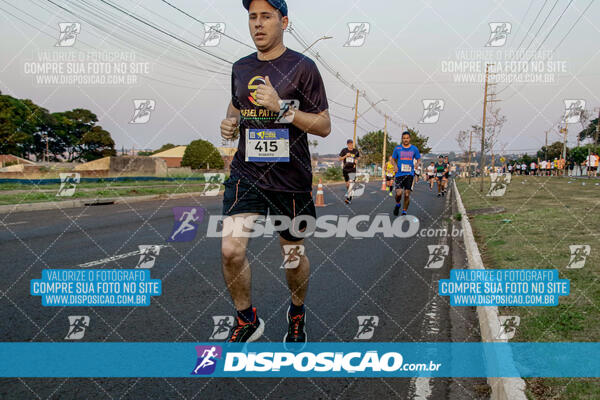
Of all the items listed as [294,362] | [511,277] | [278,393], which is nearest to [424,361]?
[294,362]

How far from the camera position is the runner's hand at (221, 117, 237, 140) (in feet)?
10.3

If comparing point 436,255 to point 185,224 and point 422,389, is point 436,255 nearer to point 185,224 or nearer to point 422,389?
point 422,389

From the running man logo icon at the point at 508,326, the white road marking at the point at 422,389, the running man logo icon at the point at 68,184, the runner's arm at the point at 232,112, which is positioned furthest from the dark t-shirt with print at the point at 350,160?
the white road marking at the point at 422,389

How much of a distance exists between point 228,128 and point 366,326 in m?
1.95

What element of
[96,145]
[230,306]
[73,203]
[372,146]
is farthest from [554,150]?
[230,306]

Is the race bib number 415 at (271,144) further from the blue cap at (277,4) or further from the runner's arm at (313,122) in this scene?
the blue cap at (277,4)

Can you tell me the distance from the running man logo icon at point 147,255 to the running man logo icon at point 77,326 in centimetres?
191

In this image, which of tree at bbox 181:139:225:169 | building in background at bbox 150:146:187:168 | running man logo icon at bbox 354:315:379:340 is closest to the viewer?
running man logo icon at bbox 354:315:379:340

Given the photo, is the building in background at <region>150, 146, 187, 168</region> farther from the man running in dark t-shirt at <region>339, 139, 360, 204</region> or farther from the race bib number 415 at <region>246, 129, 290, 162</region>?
the race bib number 415 at <region>246, 129, 290, 162</region>

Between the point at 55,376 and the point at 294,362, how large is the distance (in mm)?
1439

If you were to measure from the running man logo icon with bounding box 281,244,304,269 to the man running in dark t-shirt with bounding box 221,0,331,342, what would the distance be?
28mm

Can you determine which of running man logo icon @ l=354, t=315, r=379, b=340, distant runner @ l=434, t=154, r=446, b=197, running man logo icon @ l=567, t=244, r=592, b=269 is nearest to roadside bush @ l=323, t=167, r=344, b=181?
distant runner @ l=434, t=154, r=446, b=197

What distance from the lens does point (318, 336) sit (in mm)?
3473

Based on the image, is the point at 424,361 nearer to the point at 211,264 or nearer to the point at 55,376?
the point at 55,376
